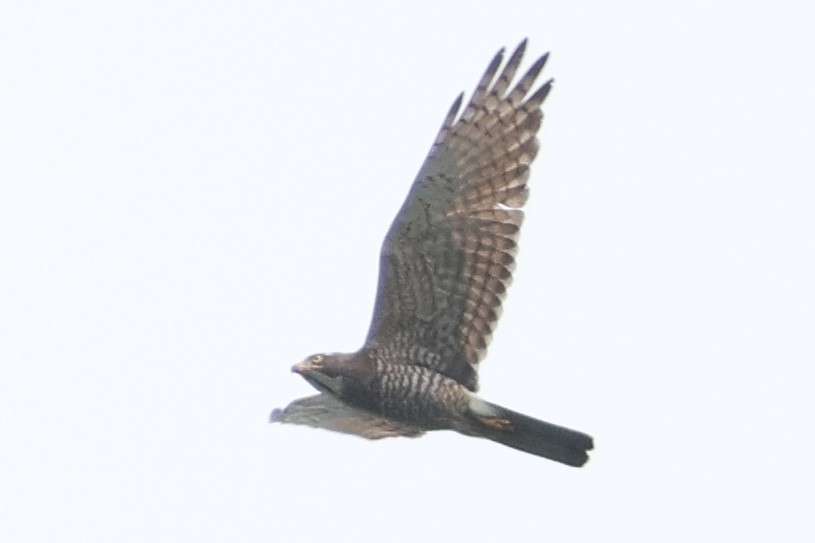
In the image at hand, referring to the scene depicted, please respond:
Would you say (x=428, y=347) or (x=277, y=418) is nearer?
(x=428, y=347)

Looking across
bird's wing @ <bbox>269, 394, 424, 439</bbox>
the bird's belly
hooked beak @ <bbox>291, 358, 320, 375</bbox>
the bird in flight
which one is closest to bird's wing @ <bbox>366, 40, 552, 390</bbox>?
the bird in flight

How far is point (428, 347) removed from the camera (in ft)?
35.8

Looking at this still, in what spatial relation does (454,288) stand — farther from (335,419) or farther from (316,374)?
(335,419)

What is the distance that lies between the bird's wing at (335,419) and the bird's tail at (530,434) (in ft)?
2.23

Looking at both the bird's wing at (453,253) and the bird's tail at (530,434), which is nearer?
the bird's tail at (530,434)

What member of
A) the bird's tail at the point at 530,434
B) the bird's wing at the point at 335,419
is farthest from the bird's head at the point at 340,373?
the bird's tail at the point at 530,434

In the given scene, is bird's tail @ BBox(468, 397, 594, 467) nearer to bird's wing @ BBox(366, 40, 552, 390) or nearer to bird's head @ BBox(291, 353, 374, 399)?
bird's wing @ BBox(366, 40, 552, 390)

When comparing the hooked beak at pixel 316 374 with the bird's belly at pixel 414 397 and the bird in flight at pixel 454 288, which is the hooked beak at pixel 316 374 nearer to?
the bird in flight at pixel 454 288

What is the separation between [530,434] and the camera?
35.0ft

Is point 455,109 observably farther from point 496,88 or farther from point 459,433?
point 459,433

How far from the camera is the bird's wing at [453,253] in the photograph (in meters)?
10.7

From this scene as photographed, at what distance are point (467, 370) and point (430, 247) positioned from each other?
0.83 m

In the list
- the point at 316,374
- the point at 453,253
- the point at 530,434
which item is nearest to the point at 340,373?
the point at 316,374

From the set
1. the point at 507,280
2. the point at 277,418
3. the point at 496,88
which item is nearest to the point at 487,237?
the point at 507,280
